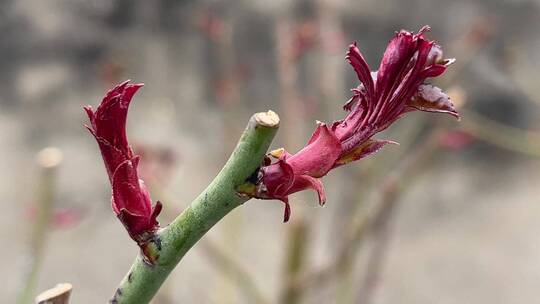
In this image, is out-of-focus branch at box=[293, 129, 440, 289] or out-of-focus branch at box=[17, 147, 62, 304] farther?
out-of-focus branch at box=[293, 129, 440, 289]

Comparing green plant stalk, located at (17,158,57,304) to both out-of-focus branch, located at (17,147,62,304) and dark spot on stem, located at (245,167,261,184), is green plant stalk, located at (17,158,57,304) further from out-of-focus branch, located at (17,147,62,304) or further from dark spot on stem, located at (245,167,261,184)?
dark spot on stem, located at (245,167,261,184)

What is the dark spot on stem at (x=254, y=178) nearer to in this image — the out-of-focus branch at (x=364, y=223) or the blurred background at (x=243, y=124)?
the out-of-focus branch at (x=364, y=223)

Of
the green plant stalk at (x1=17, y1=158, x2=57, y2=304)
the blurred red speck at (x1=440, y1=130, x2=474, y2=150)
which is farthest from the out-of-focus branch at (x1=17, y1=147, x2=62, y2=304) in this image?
the blurred red speck at (x1=440, y1=130, x2=474, y2=150)

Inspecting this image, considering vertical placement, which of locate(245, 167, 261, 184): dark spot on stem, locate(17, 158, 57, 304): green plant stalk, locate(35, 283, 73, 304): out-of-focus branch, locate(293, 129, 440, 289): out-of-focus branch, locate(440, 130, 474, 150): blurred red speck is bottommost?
locate(245, 167, 261, 184): dark spot on stem

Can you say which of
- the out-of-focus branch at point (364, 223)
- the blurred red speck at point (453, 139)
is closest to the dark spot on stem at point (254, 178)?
the out-of-focus branch at point (364, 223)

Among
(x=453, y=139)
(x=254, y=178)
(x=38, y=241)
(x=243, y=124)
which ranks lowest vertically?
(x=254, y=178)

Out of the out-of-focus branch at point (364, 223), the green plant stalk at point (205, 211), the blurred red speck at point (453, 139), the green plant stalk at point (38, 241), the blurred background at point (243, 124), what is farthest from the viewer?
the blurred background at point (243, 124)

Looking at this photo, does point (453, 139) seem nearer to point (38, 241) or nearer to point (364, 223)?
point (364, 223)

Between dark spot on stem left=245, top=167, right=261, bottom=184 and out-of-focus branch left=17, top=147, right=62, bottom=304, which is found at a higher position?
out-of-focus branch left=17, top=147, right=62, bottom=304

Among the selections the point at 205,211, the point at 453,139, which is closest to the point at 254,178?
the point at 205,211
